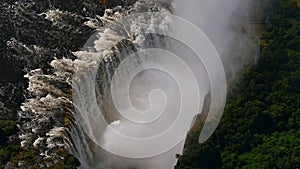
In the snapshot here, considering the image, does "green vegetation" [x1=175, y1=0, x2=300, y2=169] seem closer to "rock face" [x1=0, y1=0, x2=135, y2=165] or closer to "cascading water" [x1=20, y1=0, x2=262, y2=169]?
"cascading water" [x1=20, y1=0, x2=262, y2=169]

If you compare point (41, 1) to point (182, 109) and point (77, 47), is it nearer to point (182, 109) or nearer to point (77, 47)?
point (77, 47)

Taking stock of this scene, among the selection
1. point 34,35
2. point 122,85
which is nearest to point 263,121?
point 122,85

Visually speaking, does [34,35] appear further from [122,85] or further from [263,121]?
[263,121]

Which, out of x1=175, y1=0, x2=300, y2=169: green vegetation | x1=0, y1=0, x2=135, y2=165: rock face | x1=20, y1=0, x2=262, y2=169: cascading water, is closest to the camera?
x1=175, y1=0, x2=300, y2=169: green vegetation

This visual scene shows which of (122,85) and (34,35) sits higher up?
(34,35)

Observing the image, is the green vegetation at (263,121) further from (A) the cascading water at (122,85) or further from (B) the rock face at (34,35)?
(B) the rock face at (34,35)

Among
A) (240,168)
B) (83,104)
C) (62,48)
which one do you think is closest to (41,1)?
(62,48)

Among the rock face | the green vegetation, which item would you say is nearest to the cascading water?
the rock face
